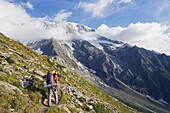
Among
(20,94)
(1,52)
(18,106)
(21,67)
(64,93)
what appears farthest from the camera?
(1,52)

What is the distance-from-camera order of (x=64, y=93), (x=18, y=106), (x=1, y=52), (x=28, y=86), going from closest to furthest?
(x=18, y=106)
(x=28, y=86)
(x=64, y=93)
(x=1, y=52)

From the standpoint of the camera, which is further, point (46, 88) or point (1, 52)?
point (1, 52)

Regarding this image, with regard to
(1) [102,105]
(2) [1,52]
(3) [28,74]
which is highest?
(2) [1,52]

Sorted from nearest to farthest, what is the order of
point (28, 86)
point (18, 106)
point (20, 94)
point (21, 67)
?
point (18, 106) → point (20, 94) → point (28, 86) → point (21, 67)

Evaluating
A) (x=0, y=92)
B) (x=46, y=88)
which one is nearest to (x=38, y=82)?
(x=46, y=88)

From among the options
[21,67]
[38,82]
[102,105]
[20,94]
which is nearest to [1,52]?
[21,67]

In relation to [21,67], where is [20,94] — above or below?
below

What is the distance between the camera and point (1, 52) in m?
39.6

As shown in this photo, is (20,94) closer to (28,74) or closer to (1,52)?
(28,74)

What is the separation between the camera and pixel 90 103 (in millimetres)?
37406

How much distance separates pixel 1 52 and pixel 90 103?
13615mm

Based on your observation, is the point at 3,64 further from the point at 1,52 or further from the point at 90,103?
the point at 90,103

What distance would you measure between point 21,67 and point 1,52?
180 inches

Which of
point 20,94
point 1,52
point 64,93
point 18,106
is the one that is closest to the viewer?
point 18,106
